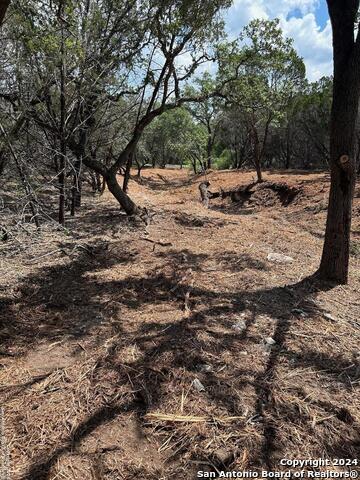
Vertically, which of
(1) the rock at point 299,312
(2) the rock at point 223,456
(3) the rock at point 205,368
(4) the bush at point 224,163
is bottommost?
(2) the rock at point 223,456

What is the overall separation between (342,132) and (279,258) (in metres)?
1.85

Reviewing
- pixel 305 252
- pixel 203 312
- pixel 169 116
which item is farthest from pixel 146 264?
pixel 169 116

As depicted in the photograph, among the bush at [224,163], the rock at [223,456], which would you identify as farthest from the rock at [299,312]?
the bush at [224,163]

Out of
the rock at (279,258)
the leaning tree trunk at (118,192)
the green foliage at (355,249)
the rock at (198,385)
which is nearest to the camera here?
the rock at (198,385)

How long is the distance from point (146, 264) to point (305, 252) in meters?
2.37

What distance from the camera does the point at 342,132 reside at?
11.9ft

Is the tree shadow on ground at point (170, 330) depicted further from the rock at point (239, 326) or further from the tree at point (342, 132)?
the tree at point (342, 132)

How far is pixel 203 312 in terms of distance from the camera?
3.29 metres

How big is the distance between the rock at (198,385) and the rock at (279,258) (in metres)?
2.77

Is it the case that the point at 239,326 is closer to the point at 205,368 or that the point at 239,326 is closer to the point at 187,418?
the point at 205,368

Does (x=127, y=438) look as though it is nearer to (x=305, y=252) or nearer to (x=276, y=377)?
(x=276, y=377)

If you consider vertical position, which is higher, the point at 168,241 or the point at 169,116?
the point at 169,116

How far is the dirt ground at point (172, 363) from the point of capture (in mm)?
1814

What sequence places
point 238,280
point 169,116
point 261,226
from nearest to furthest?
point 238,280 → point 261,226 → point 169,116
